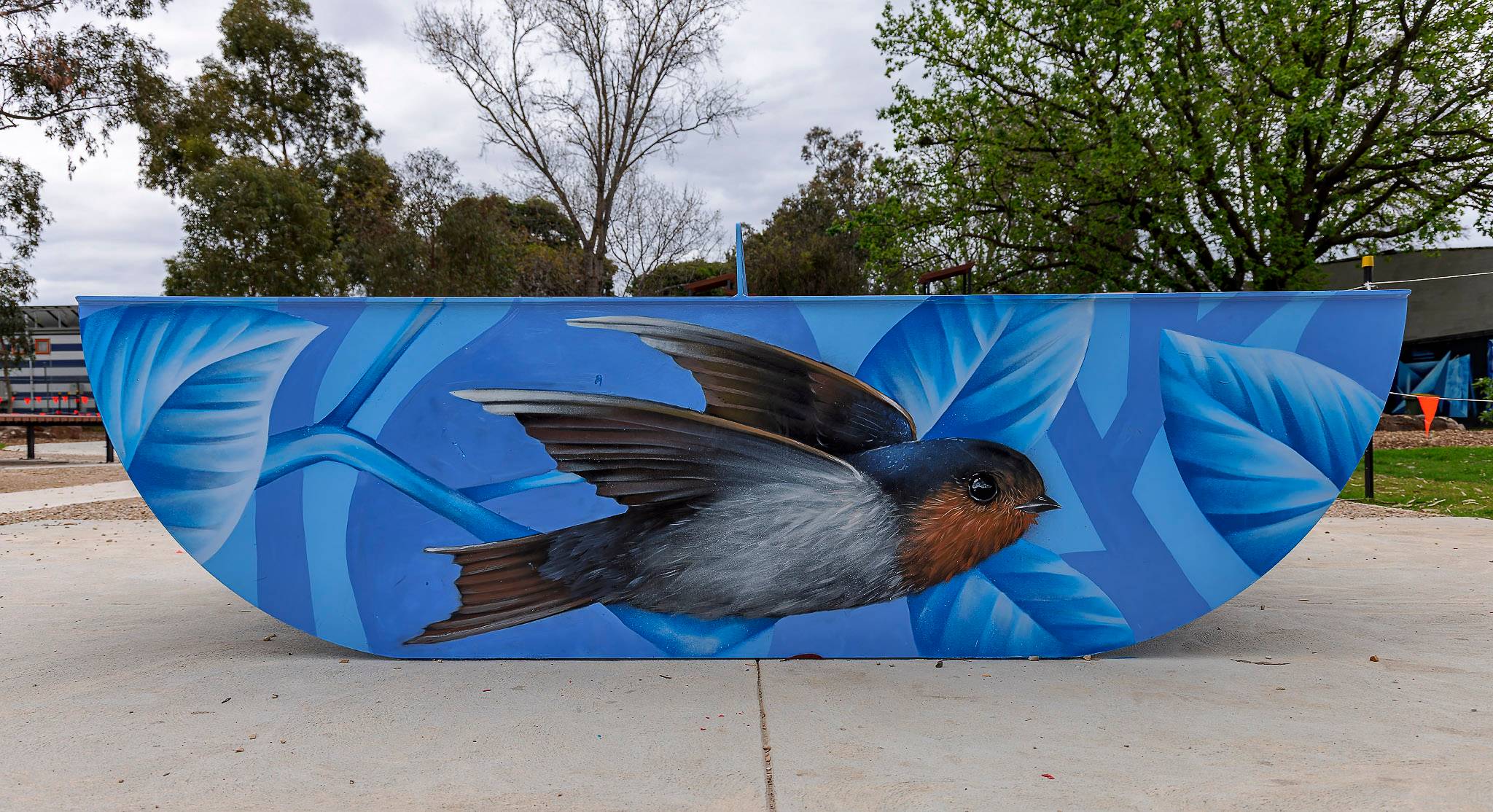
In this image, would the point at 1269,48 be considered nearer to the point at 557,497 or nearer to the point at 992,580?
the point at 992,580

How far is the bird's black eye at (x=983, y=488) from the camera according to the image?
4.05m

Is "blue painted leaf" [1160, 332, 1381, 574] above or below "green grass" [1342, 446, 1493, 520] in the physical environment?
above

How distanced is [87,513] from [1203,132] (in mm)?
15395

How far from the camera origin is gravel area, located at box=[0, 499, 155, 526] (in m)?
9.27

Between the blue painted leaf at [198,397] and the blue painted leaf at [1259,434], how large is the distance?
4128mm

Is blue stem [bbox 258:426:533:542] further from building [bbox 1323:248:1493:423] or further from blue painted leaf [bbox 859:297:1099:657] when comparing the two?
building [bbox 1323:248:1493:423]

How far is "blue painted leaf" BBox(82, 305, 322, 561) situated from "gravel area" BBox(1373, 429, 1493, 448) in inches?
670

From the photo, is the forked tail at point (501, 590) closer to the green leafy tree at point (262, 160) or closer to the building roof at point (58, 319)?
the green leafy tree at point (262, 160)

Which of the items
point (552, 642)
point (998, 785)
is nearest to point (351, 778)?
point (552, 642)

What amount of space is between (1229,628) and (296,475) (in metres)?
4.89

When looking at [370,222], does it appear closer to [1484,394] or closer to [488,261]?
[488,261]

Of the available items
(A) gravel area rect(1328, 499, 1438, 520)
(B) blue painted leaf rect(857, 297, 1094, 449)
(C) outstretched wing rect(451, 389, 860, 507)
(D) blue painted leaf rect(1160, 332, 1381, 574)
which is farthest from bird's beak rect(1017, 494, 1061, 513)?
(A) gravel area rect(1328, 499, 1438, 520)

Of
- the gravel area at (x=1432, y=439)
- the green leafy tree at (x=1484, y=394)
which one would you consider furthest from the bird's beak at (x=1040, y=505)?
the green leafy tree at (x=1484, y=394)

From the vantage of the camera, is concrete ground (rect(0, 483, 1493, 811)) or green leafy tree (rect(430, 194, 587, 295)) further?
green leafy tree (rect(430, 194, 587, 295))
